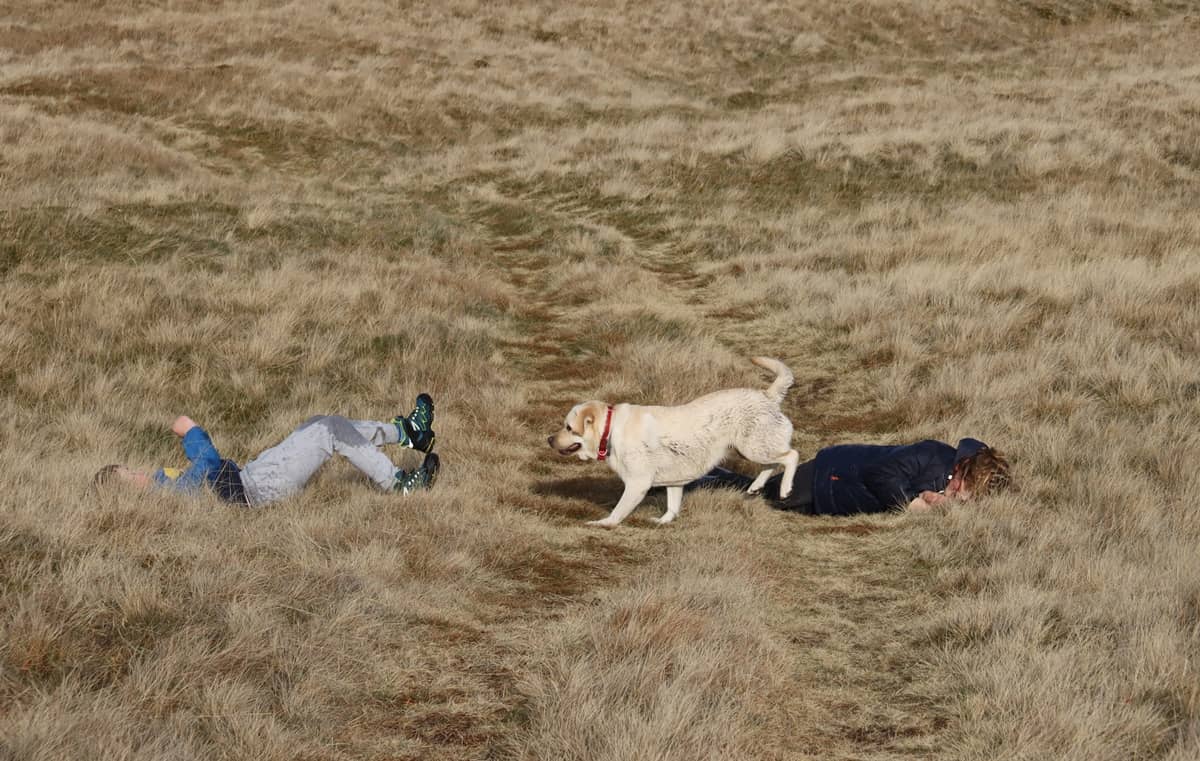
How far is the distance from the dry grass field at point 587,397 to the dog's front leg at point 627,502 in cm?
13

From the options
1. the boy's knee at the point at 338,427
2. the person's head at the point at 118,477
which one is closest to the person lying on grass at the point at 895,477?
the boy's knee at the point at 338,427

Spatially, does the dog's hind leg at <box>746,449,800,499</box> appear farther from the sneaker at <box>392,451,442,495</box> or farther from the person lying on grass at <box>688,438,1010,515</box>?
the sneaker at <box>392,451,442,495</box>

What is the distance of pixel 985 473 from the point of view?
7574mm

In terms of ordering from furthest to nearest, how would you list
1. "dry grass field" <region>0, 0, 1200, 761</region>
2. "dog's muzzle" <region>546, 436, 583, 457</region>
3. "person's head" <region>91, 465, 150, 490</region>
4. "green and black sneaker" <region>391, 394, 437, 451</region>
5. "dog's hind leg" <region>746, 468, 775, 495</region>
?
1. "dog's hind leg" <region>746, 468, 775, 495</region>
2. "green and black sneaker" <region>391, 394, 437, 451</region>
3. "dog's muzzle" <region>546, 436, 583, 457</region>
4. "person's head" <region>91, 465, 150, 490</region>
5. "dry grass field" <region>0, 0, 1200, 761</region>

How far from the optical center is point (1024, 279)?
44.9 ft

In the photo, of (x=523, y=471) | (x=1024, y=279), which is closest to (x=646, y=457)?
(x=523, y=471)

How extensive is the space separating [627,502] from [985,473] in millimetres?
2523

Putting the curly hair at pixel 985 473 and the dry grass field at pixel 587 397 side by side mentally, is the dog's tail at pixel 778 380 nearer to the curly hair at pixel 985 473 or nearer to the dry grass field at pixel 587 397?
the dry grass field at pixel 587 397

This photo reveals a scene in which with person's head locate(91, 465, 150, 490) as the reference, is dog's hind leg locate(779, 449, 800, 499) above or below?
below

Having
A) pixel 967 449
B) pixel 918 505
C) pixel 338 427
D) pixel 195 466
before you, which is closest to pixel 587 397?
pixel 338 427

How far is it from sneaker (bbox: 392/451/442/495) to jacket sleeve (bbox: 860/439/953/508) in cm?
325

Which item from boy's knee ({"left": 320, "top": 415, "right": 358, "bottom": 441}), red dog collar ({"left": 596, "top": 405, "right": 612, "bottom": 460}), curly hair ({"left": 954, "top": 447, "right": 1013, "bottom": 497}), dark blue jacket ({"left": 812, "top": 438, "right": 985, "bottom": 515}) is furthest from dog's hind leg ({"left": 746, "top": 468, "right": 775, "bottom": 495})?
boy's knee ({"left": 320, "top": 415, "right": 358, "bottom": 441})

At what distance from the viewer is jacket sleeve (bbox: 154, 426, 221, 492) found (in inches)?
289

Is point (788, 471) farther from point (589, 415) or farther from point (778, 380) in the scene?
point (589, 415)
